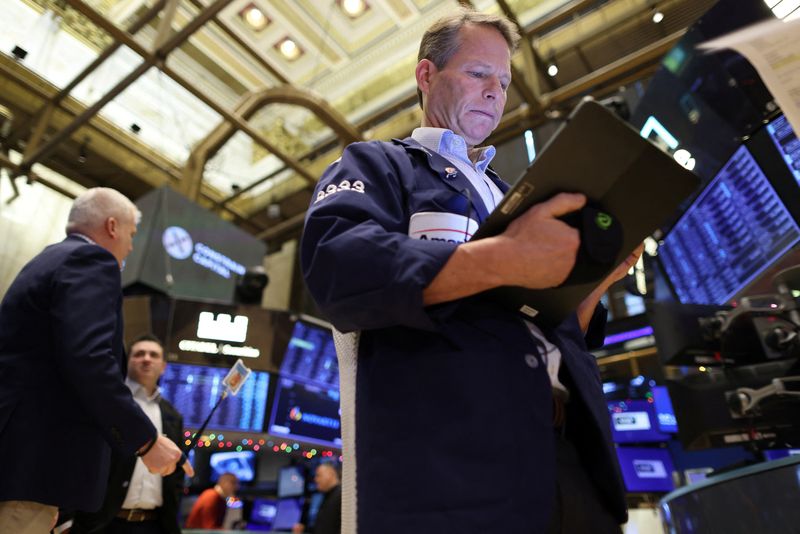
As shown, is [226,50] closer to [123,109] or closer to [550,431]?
[123,109]

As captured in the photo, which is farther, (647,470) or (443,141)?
(647,470)

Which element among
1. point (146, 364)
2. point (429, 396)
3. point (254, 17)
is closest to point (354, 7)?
point (254, 17)

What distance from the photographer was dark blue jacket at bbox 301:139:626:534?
861 mm

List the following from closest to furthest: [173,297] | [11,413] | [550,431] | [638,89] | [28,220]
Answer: [550,431] → [11,413] → [173,297] → [638,89] → [28,220]

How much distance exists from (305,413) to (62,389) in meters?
4.86

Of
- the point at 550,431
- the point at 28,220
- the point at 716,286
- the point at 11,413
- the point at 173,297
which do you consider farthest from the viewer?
the point at 28,220

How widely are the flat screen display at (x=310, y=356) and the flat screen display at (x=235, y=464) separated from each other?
3.19 m

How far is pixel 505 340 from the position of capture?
0.99 metres

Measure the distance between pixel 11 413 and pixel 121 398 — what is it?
320mm

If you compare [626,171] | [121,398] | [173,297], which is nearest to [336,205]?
[626,171]

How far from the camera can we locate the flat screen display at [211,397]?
5.95 meters

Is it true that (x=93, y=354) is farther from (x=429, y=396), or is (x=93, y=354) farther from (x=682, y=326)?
(x=682, y=326)

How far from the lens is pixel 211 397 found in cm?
603

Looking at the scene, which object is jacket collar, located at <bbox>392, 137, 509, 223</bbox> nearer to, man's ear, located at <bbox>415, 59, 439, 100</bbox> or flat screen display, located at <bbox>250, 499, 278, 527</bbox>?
man's ear, located at <bbox>415, 59, 439, 100</bbox>
